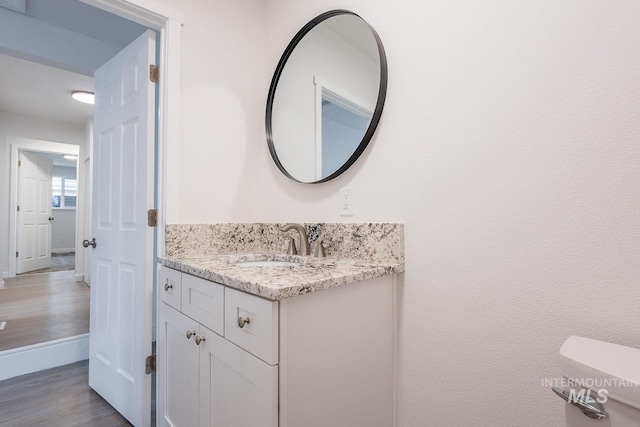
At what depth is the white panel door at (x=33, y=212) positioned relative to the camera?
4.86 metres

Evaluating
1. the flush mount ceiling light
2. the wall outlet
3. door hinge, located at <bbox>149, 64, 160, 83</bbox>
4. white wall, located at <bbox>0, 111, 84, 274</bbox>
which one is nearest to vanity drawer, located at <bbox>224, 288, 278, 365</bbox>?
the wall outlet

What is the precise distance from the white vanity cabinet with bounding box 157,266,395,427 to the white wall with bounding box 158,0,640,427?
20 cm

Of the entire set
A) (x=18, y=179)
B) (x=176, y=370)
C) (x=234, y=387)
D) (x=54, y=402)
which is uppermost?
(x=18, y=179)

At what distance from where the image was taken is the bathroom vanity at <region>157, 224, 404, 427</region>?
80 centimetres

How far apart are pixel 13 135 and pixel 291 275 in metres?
5.46

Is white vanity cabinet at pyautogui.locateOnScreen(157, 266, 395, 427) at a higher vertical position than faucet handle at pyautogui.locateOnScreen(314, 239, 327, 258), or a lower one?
lower

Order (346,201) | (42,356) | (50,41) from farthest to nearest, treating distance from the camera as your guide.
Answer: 1. (50,41)
2. (42,356)
3. (346,201)

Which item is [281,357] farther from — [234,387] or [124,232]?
[124,232]

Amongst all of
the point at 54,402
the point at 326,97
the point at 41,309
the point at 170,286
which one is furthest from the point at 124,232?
the point at 41,309

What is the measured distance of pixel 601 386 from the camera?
60 centimetres

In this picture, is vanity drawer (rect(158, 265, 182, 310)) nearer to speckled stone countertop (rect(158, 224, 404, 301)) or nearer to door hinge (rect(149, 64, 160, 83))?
speckled stone countertop (rect(158, 224, 404, 301))

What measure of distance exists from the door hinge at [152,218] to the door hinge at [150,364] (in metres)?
0.66

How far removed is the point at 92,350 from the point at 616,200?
2.56m

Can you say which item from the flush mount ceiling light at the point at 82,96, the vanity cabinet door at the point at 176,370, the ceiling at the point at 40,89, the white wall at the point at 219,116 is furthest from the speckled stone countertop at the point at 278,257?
the flush mount ceiling light at the point at 82,96
